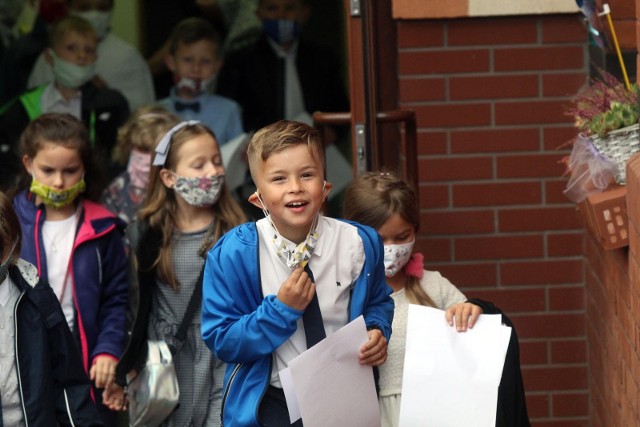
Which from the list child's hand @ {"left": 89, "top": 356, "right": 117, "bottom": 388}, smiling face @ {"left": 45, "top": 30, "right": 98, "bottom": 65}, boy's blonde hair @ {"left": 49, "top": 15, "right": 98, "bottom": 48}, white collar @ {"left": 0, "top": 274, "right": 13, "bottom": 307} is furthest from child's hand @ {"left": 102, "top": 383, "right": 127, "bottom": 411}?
boy's blonde hair @ {"left": 49, "top": 15, "right": 98, "bottom": 48}

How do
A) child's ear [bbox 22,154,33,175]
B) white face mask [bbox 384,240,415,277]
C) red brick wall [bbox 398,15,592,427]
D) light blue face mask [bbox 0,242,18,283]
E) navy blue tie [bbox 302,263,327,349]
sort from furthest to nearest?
red brick wall [bbox 398,15,592,427]
child's ear [bbox 22,154,33,175]
white face mask [bbox 384,240,415,277]
light blue face mask [bbox 0,242,18,283]
navy blue tie [bbox 302,263,327,349]

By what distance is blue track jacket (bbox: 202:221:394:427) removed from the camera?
3.64 metres

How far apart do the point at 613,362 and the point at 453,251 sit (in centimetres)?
116

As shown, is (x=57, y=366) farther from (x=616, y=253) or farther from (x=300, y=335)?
(x=616, y=253)

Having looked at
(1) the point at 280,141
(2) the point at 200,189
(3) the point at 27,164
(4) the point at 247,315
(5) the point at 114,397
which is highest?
(1) the point at 280,141

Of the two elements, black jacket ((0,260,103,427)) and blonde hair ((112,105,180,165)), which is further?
blonde hair ((112,105,180,165))

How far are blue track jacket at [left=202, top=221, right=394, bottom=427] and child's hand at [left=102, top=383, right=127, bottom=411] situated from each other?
1.34m

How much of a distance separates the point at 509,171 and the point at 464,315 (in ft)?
5.99

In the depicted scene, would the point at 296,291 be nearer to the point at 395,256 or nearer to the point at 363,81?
the point at 395,256

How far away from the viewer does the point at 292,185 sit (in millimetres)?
3695

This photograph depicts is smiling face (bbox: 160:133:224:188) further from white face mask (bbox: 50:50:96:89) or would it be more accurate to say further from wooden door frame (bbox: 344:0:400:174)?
white face mask (bbox: 50:50:96:89)

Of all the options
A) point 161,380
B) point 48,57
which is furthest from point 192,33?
point 161,380

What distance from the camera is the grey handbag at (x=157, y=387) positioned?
16.4 ft

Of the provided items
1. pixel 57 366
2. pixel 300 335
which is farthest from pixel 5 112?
pixel 300 335
